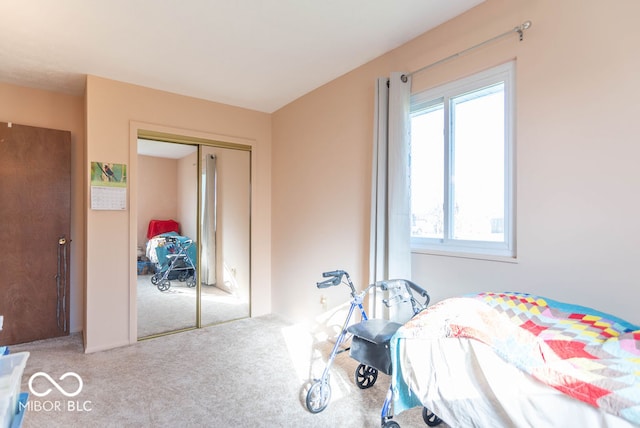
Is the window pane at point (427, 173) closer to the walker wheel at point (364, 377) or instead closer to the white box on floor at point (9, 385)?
the walker wheel at point (364, 377)

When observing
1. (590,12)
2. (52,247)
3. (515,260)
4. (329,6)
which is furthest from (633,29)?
(52,247)

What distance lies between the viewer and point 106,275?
3020 mm

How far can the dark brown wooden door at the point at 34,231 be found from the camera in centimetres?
304

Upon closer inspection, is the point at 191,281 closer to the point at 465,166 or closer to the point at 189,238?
the point at 189,238

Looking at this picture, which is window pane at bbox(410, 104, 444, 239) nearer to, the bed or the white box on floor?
the bed

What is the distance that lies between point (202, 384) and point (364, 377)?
47.6 inches

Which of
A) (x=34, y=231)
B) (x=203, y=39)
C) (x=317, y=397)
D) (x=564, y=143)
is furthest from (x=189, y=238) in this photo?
(x=564, y=143)

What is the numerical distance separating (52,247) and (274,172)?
2545 mm

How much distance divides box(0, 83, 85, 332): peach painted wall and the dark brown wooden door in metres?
0.12

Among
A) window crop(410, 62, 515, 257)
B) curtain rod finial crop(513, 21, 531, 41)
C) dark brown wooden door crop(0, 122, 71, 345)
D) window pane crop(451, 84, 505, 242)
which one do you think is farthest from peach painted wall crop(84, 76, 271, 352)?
curtain rod finial crop(513, 21, 531, 41)

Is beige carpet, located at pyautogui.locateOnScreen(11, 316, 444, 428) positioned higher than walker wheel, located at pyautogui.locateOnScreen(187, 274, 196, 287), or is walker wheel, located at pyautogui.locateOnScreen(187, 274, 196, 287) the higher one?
walker wheel, located at pyautogui.locateOnScreen(187, 274, 196, 287)

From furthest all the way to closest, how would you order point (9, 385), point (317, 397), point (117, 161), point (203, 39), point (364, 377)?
1. point (117, 161)
2. point (203, 39)
3. point (364, 377)
4. point (317, 397)
5. point (9, 385)

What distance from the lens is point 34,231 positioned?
3170mm

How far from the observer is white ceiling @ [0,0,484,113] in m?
2.04
